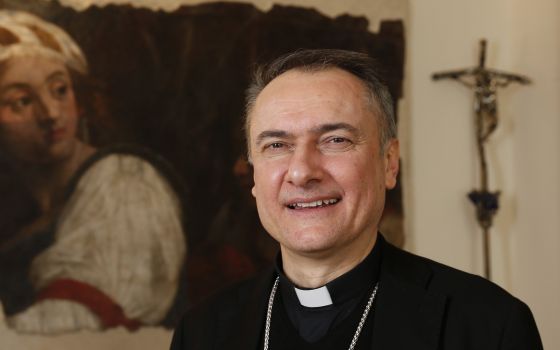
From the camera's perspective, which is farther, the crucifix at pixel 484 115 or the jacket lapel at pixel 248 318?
the crucifix at pixel 484 115

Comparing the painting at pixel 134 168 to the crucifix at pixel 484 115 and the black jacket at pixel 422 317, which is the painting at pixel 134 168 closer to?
the crucifix at pixel 484 115

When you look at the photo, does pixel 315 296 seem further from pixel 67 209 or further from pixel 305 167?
pixel 67 209

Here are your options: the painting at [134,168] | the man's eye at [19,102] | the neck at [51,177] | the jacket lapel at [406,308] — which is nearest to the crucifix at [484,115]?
the painting at [134,168]

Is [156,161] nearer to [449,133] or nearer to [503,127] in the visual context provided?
[449,133]

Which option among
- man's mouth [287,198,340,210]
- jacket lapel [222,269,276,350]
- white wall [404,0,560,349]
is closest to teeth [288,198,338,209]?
man's mouth [287,198,340,210]

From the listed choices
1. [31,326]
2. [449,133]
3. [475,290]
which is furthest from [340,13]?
[475,290]

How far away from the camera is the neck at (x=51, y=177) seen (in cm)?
348

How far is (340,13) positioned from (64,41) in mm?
1577

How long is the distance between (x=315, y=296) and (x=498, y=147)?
10.4ft

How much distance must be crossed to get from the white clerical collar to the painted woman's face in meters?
1.70

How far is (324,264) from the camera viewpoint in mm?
2221

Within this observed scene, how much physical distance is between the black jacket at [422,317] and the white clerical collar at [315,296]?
0.47ft

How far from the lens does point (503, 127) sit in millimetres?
5109

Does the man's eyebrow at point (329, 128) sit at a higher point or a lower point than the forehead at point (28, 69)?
lower
